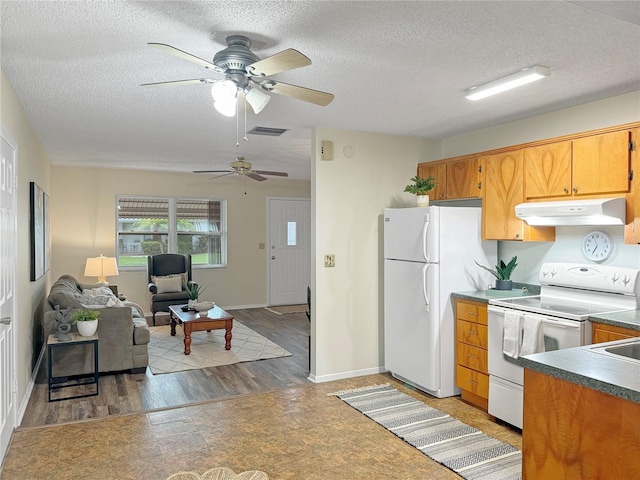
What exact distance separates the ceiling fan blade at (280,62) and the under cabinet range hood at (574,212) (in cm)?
218

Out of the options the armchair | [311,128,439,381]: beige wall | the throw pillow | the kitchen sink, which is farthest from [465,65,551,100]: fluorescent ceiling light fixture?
the throw pillow

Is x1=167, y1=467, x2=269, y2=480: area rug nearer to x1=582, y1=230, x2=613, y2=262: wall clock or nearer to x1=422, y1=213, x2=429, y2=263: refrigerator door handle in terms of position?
x1=422, y1=213, x2=429, y2=263: refrigerator door handle

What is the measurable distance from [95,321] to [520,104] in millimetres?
3932

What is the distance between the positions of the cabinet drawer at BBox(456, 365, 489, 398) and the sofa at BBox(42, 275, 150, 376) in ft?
9.54

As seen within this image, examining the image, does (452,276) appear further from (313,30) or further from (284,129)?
(313,30)

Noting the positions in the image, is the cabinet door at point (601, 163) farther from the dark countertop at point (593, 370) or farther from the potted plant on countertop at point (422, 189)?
the dark countertop at point (593, 370)

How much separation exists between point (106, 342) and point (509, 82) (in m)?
4.02

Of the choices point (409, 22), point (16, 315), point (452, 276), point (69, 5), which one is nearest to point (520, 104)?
point (452, 276)

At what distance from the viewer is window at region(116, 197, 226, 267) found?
7.66 metres

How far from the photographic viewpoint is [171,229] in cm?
795

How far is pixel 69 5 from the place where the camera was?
199cm

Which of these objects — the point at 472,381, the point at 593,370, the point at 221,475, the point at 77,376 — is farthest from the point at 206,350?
the point at 593,370

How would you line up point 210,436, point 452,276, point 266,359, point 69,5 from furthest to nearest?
point 266,359
point 452,276
point 210,436
point 69,5

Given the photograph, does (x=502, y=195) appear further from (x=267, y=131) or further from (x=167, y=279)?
(x=167, y=279)
